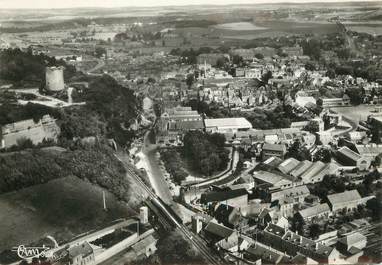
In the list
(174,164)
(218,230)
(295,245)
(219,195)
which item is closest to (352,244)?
(295,245)

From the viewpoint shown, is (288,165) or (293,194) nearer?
(293,194)

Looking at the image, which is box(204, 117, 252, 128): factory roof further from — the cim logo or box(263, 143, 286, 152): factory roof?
the cim logo

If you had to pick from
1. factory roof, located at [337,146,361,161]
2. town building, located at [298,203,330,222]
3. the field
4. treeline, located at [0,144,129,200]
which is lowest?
town building, located at [298,203,330,222]

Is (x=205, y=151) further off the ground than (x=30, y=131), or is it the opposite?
(x=30, y=131)

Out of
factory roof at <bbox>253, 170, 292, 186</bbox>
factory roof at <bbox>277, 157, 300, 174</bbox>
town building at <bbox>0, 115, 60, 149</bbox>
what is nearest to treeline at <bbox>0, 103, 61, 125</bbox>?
town building at <bbox>0, 115, 60, 149</bbox>

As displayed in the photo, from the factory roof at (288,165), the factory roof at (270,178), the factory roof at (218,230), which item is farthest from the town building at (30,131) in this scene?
the factory roof at (288,165)

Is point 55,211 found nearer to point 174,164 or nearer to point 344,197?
point 174,164
